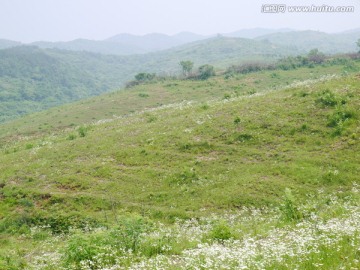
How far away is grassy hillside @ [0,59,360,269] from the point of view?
13414 millimetres

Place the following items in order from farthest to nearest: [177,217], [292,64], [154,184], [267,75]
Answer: [292,64]
[267,75]
[154,184]
[177,217]

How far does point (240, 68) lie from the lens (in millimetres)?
110375

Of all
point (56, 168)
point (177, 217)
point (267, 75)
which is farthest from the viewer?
point (267, 75)

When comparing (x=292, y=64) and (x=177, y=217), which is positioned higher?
(x=292, y=64)

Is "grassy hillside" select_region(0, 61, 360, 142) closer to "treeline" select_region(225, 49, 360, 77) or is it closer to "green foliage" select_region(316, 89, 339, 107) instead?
"treeline" select_region(225, 49, 360, 77)

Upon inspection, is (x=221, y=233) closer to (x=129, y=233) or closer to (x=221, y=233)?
(x=221, y=233)

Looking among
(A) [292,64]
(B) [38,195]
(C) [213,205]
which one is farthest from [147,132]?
(A) [292,64]

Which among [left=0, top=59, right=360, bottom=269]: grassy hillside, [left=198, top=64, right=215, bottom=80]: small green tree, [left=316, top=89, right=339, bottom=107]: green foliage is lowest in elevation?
[left=0, top=59, right=360, bottom=269]: grassy hillside

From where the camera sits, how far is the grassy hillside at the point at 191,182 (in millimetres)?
13414

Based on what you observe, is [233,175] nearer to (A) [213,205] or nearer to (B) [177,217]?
(A) [213,205]

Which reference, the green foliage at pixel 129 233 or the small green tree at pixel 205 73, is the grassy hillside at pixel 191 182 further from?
the small green tree at pixel 205 73

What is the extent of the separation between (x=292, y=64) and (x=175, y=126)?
73588 mm

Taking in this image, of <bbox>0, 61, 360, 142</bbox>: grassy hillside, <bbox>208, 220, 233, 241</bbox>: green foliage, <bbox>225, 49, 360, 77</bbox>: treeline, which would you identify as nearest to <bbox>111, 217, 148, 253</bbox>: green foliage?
<bbox>208, 220, 233, 241</bbox>: green foliage

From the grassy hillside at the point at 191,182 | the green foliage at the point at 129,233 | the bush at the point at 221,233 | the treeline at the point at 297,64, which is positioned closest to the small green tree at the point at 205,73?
the treeline at the point at 297,64
